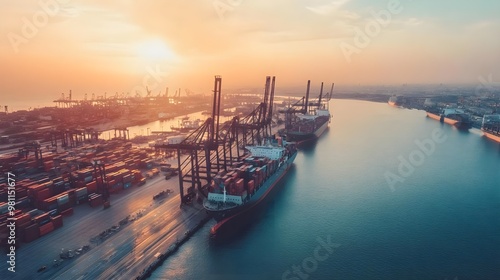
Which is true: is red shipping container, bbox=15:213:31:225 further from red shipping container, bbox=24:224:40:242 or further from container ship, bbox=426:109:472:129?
container ship, bbox=426:109:472:129

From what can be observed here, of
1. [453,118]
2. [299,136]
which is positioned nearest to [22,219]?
[299,136]

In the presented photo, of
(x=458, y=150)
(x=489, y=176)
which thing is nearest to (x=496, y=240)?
(x=489, y=176)

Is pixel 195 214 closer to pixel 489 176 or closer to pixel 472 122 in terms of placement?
pixel 489 176

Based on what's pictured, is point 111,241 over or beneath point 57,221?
beneath

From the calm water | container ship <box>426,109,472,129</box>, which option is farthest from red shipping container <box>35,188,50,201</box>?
container ship <box>426,109,472,129</box>

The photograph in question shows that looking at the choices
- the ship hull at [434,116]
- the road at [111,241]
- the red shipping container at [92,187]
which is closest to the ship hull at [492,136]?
the ship hull at [434,116]

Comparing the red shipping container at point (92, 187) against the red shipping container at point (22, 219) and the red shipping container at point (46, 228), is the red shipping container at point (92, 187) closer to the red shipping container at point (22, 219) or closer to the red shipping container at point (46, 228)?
the red shipping container at point (46, 228)

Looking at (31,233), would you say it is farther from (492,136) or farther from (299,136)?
(492,136)
